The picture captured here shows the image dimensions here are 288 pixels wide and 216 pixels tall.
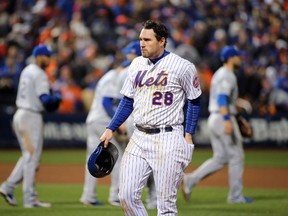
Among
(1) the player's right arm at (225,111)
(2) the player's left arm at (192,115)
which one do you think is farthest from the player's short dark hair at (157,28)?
(1) the player's right arm at (225,111)

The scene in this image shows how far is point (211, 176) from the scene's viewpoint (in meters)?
15.7

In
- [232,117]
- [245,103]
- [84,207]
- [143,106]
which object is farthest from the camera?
[245,103]

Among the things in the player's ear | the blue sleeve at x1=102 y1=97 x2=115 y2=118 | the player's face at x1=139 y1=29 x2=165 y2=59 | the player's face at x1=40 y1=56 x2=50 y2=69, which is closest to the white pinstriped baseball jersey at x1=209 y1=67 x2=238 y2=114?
the blue sleeve at x1=102 y1=97 x2=115 y2=118

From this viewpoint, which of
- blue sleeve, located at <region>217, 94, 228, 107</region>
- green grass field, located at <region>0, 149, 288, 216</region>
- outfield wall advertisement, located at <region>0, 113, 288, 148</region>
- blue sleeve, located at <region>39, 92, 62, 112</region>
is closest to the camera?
green grass field, located at <region>0, 149, 288, 216</region>

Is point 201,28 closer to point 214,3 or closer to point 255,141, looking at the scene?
point 214,3

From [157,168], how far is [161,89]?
75 centimetres

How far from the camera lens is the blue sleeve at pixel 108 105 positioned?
1113 cm

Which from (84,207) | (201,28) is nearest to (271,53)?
(201,28)

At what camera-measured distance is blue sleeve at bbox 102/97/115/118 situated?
36.5 feet

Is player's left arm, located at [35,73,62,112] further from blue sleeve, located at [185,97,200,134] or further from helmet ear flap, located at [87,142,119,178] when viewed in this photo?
blue sleeve, located at [185,97,200,134]

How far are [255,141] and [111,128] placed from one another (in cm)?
1357

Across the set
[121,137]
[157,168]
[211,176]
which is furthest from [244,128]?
[157,168]

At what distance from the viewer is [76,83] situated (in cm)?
2141

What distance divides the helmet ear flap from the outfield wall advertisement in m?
13.0
